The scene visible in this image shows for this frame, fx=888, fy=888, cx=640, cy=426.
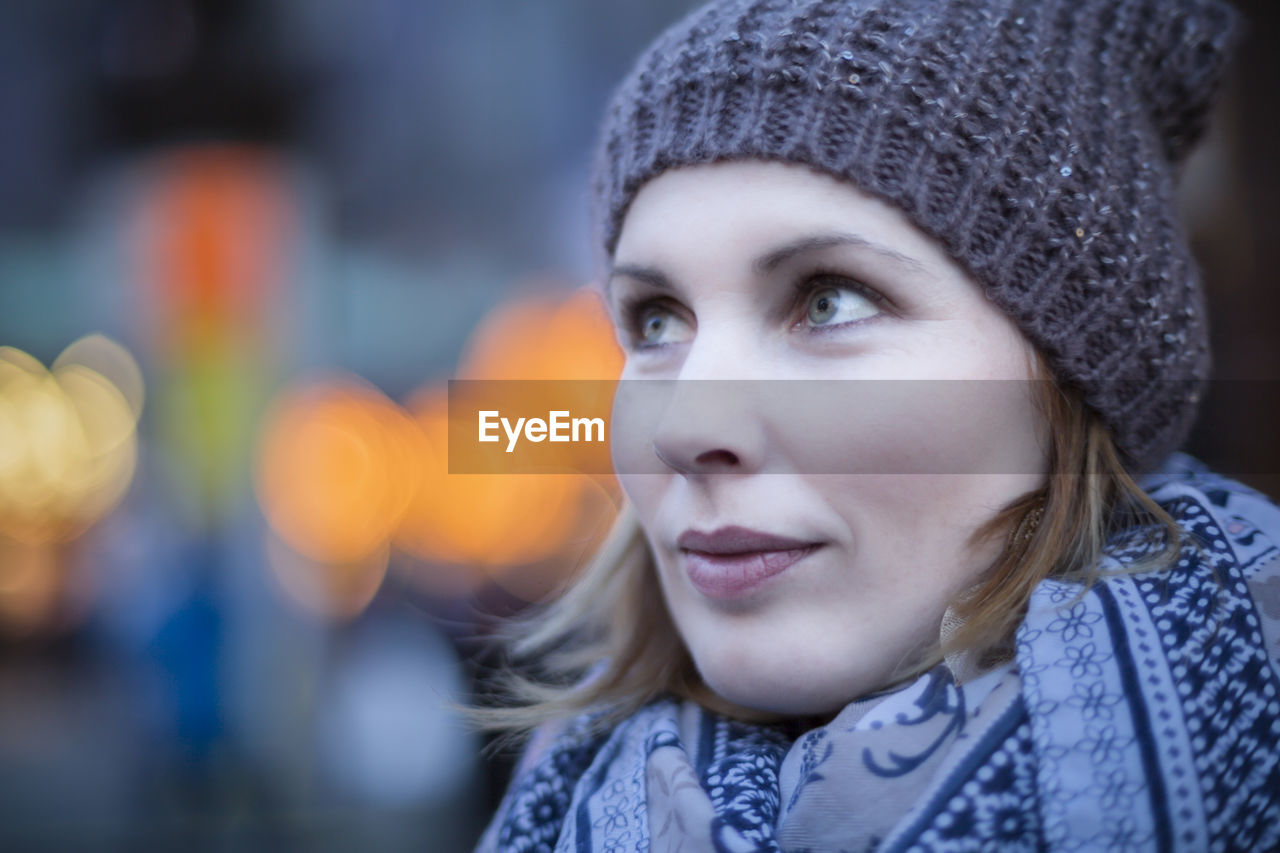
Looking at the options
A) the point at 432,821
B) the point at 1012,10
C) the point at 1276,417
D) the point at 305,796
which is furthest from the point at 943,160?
the point at 305,796

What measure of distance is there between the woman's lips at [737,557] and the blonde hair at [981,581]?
0.20 m

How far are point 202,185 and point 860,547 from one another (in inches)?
201

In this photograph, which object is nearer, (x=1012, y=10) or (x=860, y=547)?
(x=860, y=547)

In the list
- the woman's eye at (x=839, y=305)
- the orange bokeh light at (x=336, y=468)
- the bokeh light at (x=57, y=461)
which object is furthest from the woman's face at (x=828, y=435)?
the bokeh light at (x=57, y=461)

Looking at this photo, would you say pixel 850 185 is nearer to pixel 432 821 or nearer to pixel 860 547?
pixel 860 547

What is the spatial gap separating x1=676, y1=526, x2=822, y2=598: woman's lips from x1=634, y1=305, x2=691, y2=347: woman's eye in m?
0.33

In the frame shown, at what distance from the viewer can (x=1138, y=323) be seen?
3.94 feet

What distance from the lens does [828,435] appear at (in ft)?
3.50

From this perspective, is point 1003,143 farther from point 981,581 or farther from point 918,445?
point 981,581

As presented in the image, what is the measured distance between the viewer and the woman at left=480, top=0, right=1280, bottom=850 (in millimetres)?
943

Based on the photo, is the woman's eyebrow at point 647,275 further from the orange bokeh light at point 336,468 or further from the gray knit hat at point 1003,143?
the orange bokeh light at point 336,468

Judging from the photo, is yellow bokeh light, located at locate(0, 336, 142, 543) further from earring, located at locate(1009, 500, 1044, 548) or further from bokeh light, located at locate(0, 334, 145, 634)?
earring, located at locate(1009, 500, 1044, 548)

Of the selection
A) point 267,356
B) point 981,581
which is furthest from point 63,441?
point 981,581

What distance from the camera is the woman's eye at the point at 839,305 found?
1121 millimetres
